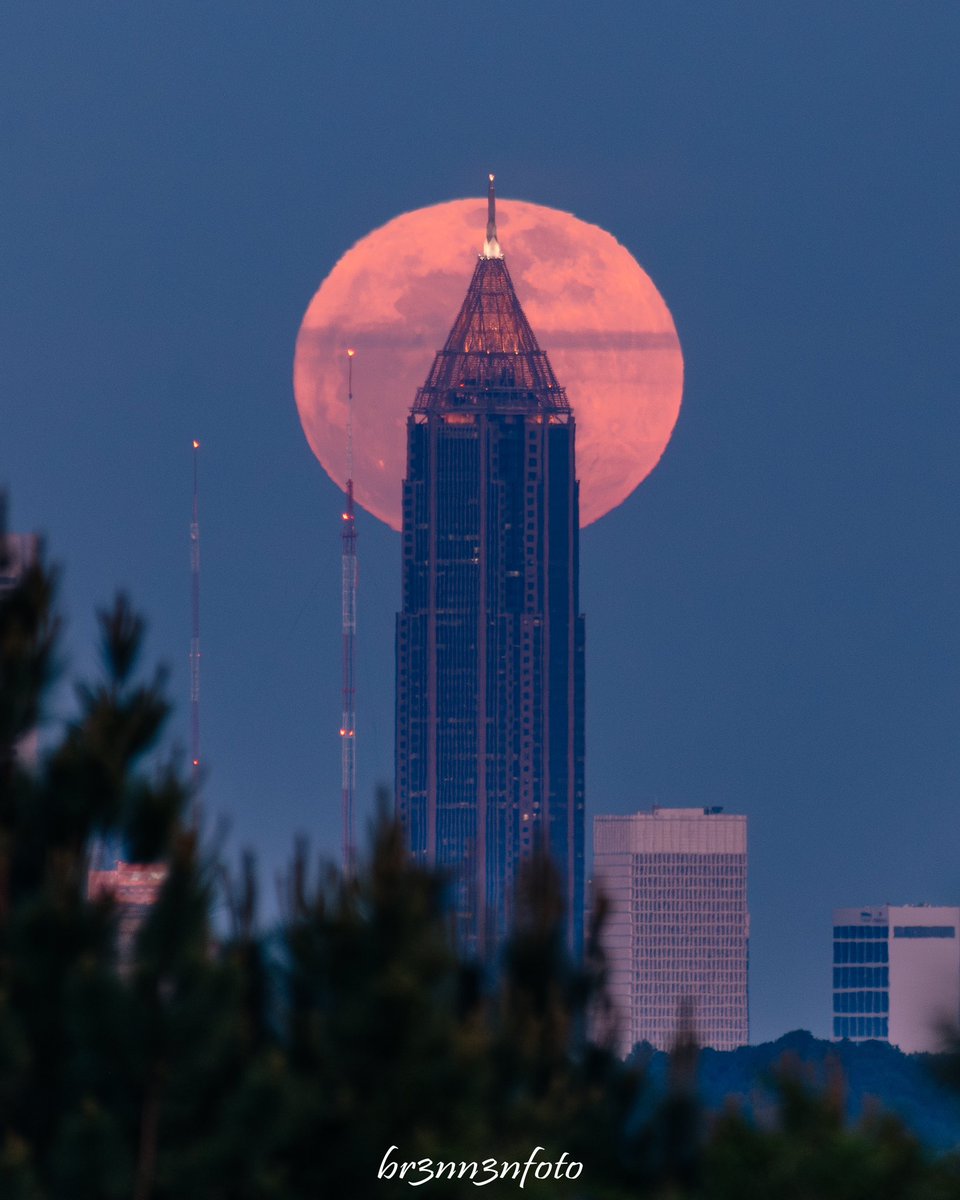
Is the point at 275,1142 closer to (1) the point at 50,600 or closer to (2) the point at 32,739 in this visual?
(1) the point at 50,600

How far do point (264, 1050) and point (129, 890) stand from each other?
5370mm

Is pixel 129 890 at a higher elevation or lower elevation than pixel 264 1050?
higher

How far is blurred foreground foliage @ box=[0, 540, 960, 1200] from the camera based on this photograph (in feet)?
200

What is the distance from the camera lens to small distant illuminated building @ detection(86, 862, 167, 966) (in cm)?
6266

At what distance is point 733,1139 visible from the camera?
217 ft

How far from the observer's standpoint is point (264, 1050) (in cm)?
6369

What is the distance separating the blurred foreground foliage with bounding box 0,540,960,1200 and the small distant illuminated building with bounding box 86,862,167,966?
291mm

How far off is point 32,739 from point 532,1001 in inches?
560

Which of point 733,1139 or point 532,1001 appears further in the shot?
point 532,1001

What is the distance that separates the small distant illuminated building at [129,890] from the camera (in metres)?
62.7

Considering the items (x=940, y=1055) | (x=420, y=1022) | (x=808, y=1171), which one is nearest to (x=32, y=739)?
(x=420, y=1022)

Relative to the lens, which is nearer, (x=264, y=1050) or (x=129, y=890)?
(x=264, y=1050)

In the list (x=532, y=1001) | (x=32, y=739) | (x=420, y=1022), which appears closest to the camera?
(x=420, y=1022)

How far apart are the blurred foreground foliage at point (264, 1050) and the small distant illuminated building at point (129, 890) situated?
291mm
